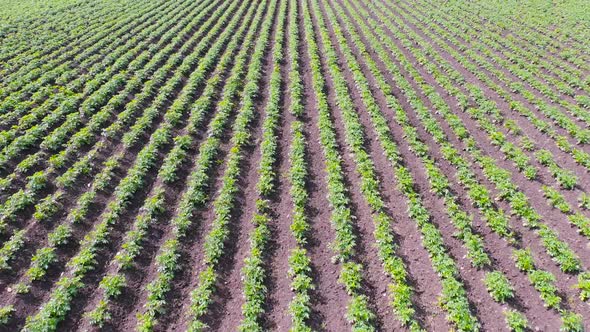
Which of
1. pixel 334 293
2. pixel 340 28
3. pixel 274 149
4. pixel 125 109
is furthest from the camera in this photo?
pixel 340 28

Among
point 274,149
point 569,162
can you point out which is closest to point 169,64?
point 274,149

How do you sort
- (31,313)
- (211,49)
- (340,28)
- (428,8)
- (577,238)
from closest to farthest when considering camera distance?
1. (31,313)
2. (577,238)
3. (211,49)
4. (340,28)
5. (428,8)

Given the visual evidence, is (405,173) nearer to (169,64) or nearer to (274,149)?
(274,149)

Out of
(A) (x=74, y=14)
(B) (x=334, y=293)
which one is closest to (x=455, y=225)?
(B) (x=334, y=293)

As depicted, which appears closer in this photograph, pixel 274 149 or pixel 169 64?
pixel 274 149

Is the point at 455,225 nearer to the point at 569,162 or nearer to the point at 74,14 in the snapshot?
the point at 569,162

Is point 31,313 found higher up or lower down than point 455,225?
lower down
